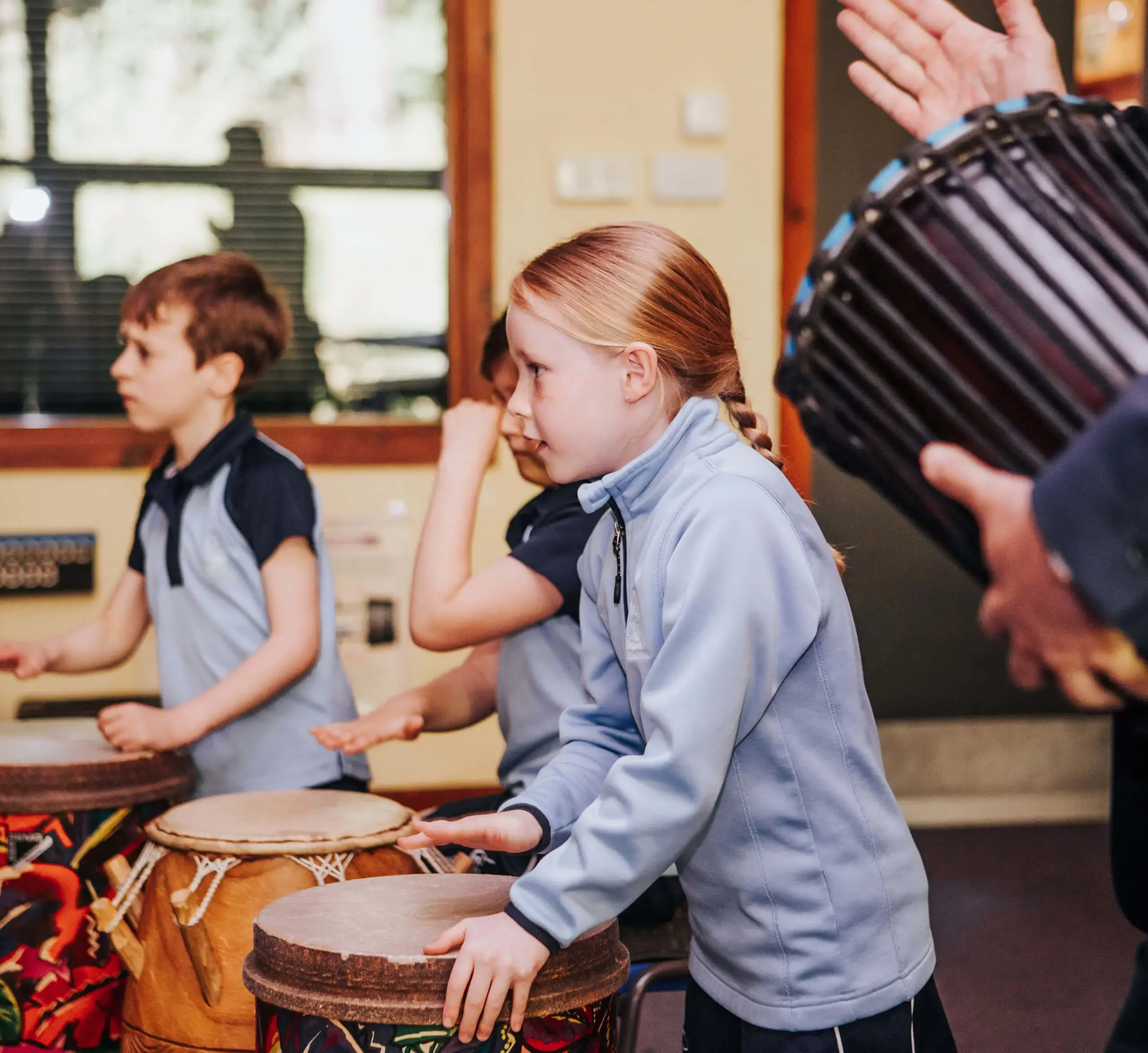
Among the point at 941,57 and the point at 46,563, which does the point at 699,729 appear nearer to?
the point at 941,57

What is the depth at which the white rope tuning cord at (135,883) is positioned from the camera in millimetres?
1606

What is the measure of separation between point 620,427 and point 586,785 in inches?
14.1

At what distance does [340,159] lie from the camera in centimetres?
336

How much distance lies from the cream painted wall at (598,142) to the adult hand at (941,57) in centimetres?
216

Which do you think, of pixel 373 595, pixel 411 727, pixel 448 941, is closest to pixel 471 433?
pixel 411 727

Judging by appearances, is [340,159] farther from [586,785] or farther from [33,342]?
[586,785]

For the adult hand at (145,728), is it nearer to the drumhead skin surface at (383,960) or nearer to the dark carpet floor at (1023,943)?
the drumhead skin surface at (383,960)

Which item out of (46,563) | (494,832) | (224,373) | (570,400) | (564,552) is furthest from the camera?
(46,563)

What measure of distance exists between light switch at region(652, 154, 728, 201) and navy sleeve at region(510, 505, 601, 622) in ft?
6.03

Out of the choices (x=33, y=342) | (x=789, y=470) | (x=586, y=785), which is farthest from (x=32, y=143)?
(x=586, y=785)

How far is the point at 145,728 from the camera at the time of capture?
1895mm

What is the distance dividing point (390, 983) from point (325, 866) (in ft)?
1.34

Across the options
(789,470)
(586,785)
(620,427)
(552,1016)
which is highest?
(620,427)

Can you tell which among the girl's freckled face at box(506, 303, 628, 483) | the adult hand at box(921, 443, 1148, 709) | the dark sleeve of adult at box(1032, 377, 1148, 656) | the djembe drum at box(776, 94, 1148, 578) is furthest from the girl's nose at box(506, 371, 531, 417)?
the dark sleeve of adult at box(1032, 377, 1148, 656)
